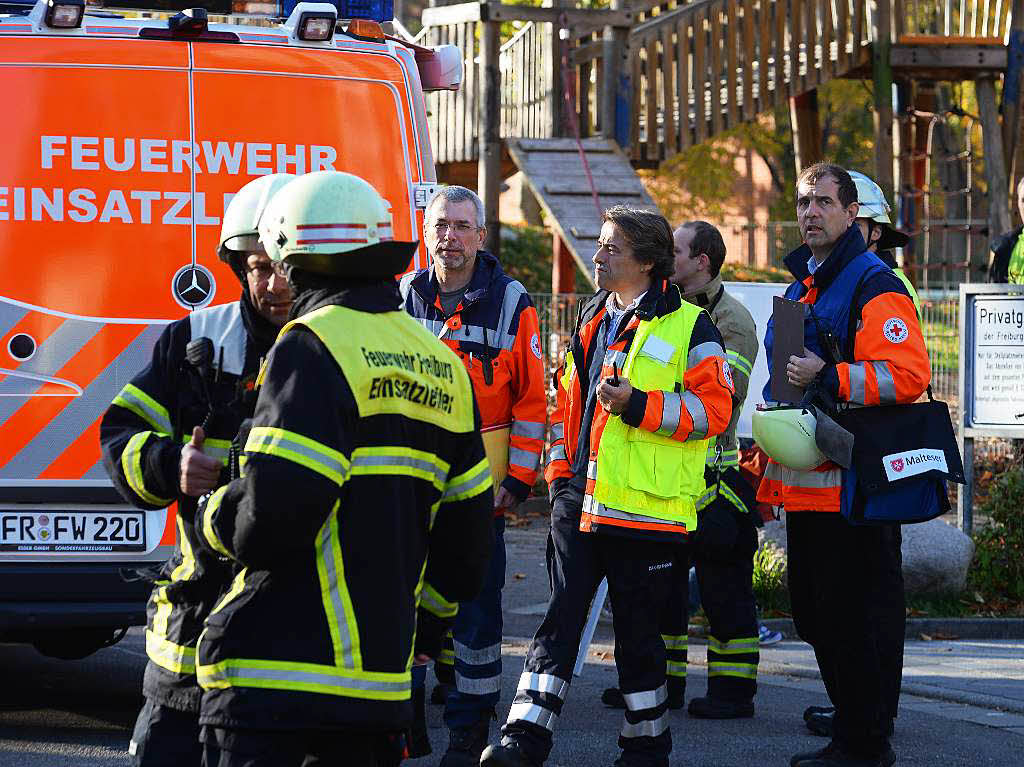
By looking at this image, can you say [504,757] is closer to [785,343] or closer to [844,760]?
[844,760]

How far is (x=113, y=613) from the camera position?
5816 mm

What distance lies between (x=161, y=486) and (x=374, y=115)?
10.1 ft

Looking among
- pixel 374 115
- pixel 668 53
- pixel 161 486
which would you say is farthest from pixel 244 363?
pixel 668 53

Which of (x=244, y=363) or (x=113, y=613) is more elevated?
(x=244, y=363)

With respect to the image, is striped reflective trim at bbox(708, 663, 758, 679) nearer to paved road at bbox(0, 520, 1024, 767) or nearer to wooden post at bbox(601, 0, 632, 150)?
paved road at bbox(0, 520, 1024, 767)

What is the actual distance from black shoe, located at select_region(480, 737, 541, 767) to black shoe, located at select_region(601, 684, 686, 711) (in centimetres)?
159

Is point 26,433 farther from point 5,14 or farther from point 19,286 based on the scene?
point 5,14

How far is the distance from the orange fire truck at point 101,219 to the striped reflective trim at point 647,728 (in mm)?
1635

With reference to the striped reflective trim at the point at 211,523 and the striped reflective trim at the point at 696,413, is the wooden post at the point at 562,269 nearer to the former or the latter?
the striped reflective trim at the point at 696,413

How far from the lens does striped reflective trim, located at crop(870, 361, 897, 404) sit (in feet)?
18.6

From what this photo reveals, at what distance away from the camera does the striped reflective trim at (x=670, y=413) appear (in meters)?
5.47

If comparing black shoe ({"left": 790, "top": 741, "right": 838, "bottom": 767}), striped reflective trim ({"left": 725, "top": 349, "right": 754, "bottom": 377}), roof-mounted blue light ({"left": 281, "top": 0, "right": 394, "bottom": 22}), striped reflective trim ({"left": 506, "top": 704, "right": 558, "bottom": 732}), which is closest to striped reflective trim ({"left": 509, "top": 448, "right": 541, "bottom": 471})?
striped reflective trim ({"left": 506, "top": 704, "right": 558, "bottom": 732})

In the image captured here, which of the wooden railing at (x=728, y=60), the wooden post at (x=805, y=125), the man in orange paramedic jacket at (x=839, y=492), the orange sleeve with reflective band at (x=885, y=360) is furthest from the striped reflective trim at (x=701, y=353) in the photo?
the wooden post at (x=805, y=125)

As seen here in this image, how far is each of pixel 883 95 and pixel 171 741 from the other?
1675 cm
